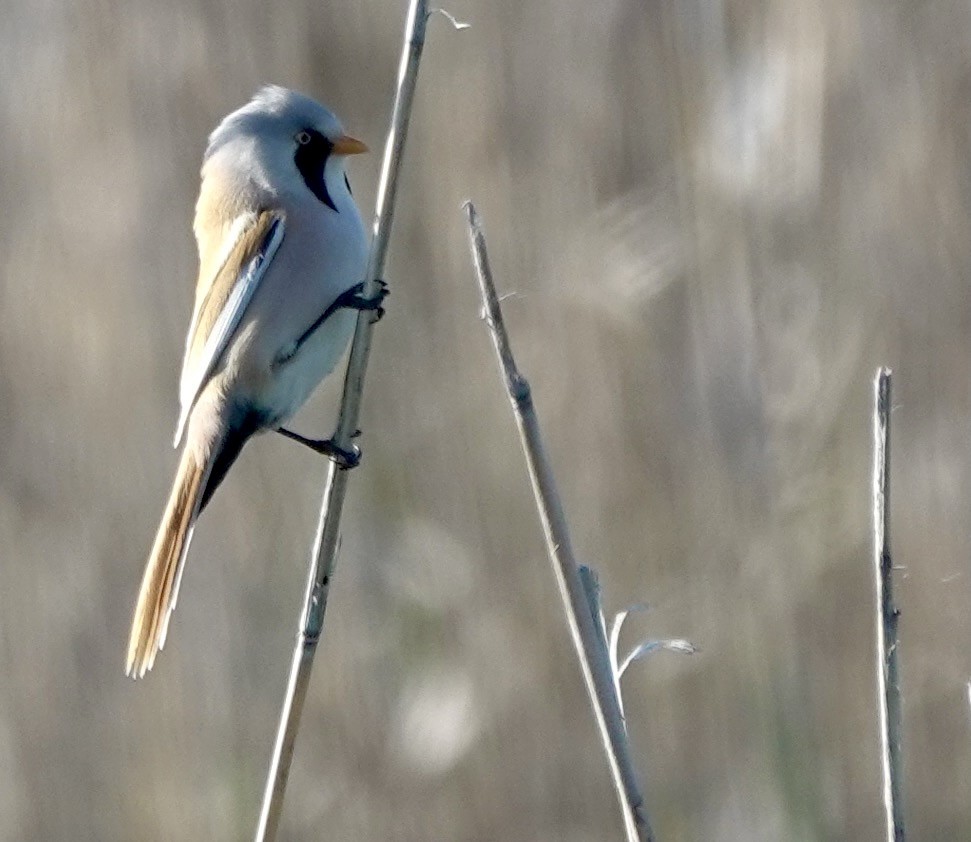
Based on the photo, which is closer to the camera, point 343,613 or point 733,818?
point 733,818

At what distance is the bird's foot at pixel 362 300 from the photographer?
2.28m

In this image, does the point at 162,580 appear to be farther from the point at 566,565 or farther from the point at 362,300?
the point at 566,565

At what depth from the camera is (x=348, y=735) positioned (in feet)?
11.6

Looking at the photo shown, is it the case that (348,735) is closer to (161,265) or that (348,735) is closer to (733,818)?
(733,818)

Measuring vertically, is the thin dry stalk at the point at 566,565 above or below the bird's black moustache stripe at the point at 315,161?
below

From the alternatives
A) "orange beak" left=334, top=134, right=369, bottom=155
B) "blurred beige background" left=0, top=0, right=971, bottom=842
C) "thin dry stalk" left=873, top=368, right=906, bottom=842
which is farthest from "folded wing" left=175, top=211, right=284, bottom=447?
"thin dry stalk" left=873, top=368, right=906, bottom=842

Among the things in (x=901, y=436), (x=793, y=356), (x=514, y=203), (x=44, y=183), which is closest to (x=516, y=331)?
(x=514, y=203)

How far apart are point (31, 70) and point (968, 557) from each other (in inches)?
84.2

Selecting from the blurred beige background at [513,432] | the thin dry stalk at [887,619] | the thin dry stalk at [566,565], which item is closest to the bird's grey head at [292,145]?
the blurred beige background at [513,432]

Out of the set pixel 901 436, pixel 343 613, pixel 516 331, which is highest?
pixel 516 331

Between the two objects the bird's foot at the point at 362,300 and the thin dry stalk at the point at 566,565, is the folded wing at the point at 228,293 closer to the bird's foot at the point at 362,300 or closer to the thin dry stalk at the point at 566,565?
the bird's foot at the point at 362,300

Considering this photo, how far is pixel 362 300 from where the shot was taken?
2318mm

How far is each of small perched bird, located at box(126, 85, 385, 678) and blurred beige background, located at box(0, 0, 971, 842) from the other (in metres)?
0.75

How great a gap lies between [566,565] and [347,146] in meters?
Result: 1.17
